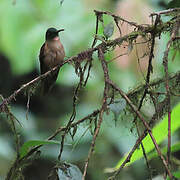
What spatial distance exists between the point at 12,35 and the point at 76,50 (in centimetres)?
51

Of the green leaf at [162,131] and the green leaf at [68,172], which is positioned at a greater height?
the green leaf at [162,131]

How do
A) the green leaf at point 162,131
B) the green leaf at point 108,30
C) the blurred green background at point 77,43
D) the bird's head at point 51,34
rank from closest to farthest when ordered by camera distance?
1. the green leaf at point 108,30
2. the green leaf at point 162,131
3. the blurred green background at point 77,43
4. the bird's head at point 51,34

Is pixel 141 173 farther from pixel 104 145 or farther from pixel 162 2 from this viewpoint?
pixel 162 2

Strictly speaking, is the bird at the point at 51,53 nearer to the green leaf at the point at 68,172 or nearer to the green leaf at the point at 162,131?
the green leaf at the point at 162,131

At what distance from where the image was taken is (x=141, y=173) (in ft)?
16.0

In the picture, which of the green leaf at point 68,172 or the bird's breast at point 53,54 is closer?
the green leaf at point 68,172

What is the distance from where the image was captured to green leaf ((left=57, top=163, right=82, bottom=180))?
1666 mm

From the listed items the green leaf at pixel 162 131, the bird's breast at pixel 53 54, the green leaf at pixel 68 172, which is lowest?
the green leaf at pixel 68 172

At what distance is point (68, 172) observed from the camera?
1.69 metres

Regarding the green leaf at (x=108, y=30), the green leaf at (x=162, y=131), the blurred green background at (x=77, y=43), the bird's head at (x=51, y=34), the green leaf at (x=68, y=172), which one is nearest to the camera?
the green leaf at (x=68, y=172)

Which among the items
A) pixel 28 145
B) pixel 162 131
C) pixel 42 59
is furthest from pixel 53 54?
pixel 28 145

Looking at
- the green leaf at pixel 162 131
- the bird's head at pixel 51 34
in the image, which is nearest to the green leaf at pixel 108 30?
the green leaf at pixel 162 131

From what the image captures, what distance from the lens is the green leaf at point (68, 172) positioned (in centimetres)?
167

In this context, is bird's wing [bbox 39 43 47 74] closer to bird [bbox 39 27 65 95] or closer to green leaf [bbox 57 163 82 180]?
bird [bbox 39 27 65 95]
